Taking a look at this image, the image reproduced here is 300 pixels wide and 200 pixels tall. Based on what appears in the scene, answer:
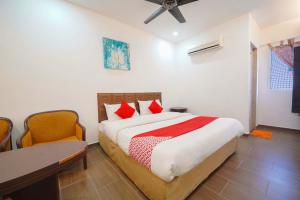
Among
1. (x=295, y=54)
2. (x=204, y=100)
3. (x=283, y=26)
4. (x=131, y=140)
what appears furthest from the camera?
(x=204, y=100)

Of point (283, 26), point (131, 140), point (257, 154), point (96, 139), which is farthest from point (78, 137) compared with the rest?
point (283, 26)

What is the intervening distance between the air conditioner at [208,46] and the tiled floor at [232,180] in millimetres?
2672

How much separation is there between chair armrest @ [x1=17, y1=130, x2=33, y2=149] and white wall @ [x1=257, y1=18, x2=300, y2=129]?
18.3ft

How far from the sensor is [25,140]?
5.94 ft

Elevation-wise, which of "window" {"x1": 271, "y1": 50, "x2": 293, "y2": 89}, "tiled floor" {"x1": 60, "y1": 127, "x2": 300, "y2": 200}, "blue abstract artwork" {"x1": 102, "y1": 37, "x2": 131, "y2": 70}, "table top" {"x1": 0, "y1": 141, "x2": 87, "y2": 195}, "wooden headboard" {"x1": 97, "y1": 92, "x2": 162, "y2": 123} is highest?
"blue abstract artwork" {"x1": 102, "y1": 37, "x2": 131, "y2": 70}

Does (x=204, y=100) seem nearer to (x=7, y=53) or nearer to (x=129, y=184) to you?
(x=129, y=184)

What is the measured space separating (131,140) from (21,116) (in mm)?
1965

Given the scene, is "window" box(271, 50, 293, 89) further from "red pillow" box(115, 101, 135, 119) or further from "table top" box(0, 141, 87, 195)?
"table top" box(0, 141, 87, 195)

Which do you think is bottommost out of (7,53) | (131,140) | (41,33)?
(131,140)

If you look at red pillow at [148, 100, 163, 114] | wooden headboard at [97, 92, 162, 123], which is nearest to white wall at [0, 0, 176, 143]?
wooden headboard at [97, 92, 162, 123]

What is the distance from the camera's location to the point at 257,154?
2309mm

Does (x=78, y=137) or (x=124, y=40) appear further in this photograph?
(x=124, y=40)

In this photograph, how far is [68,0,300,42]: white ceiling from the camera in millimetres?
2693

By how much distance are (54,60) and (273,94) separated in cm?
555
